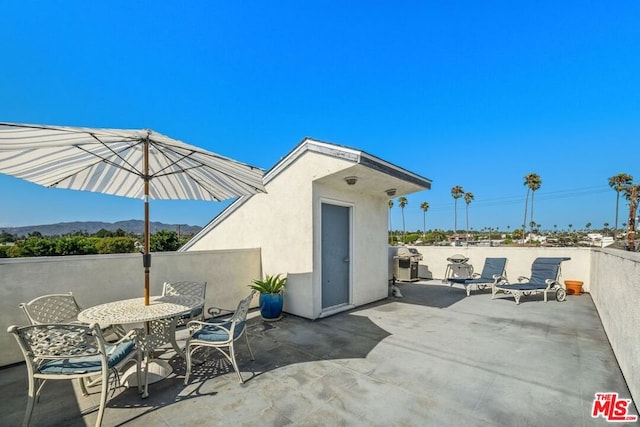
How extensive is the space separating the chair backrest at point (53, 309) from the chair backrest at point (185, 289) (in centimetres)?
118

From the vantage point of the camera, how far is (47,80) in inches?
352

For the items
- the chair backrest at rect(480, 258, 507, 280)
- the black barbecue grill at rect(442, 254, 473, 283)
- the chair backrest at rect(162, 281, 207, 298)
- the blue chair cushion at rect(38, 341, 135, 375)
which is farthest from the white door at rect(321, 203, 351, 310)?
the black barbecue grill at rect(442, 254, 473, 283)

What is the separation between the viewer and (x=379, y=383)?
10.2 feet

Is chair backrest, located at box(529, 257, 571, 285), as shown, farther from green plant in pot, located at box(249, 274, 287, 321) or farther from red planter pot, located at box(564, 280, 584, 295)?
green plant in pot, located at box(249, 274, 287, 321)

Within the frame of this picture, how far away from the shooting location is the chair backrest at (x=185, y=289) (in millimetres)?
4504

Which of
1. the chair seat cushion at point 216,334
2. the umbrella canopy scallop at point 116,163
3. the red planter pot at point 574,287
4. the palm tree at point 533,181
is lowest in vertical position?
the red planter pot at point 574,287

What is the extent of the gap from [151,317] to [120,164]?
2.49m

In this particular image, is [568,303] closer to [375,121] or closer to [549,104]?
[549,104]

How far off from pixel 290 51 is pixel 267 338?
11.3m

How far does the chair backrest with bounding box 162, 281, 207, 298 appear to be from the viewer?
4504mm

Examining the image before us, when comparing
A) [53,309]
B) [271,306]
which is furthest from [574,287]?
[53,309]

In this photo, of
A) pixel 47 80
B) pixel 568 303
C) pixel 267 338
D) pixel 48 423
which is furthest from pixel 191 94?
pixel 568 303

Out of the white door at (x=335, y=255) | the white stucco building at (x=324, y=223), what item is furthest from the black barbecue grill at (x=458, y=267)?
the white door at (x=335, y=255)

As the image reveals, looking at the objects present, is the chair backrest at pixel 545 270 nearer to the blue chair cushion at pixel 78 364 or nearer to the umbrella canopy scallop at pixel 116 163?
the umbrella canopy scallop at pixel 116 163
